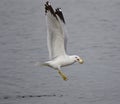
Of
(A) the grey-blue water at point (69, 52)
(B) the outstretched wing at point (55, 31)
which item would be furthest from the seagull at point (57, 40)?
(A) the grey-blue water at point (69, 52)

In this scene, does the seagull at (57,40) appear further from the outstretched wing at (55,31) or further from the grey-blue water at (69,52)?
the grey-blue water at (69,52)

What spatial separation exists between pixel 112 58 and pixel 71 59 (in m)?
4.71

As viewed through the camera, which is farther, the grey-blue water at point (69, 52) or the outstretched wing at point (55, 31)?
the grey-blue water at point (69, 52)

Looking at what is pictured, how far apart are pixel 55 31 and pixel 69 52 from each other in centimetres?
543

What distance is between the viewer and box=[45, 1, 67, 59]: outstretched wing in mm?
11344

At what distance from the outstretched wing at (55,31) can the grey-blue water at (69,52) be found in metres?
1.51

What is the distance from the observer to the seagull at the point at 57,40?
11359 millimetres

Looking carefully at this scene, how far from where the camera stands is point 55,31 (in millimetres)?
11562

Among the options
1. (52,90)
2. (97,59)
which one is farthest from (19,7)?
(52,90)

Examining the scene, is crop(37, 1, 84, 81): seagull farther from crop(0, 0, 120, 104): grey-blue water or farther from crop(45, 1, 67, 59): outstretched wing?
crop(0, 0, 120, 104): grey-blue water

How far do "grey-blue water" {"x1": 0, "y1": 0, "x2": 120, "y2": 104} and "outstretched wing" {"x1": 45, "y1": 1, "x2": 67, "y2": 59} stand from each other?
59.3 inches

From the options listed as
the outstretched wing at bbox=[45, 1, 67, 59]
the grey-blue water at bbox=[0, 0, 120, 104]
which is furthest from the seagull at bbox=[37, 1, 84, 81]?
the grey-blue water at bbox=[0, 0, 120, 104]

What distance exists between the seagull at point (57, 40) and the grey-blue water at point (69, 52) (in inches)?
57.6

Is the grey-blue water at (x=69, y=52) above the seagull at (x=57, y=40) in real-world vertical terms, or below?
below
